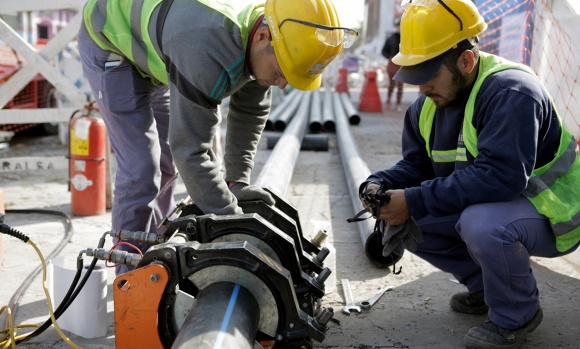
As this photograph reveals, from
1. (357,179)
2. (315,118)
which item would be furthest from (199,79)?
(315,118)

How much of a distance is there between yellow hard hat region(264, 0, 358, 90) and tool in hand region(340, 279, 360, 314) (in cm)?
114

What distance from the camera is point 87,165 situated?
4820mm

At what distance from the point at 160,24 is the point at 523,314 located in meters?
1.89

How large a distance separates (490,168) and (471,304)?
0.85 m

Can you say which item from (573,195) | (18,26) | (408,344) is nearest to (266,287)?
(408,344)

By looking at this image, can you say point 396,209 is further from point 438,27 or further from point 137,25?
point 137,25

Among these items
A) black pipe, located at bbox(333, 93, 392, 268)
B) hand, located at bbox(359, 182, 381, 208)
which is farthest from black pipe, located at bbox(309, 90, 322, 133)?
hand, located at bbox(359, 182, 381, 208)

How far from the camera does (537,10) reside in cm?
449

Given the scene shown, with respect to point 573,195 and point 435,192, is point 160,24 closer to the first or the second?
point 435,192

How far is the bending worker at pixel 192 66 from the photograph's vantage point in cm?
254

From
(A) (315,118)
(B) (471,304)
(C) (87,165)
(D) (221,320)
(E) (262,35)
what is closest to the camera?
(D) (221,320)

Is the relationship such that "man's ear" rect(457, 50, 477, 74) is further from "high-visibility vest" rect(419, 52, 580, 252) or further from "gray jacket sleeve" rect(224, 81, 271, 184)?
"gray jacket sleeve" rect(224, 81, 271, 184)

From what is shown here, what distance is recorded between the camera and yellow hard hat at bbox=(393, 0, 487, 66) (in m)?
2.67

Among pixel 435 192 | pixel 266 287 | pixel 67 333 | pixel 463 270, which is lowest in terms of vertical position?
pixel 67 333
